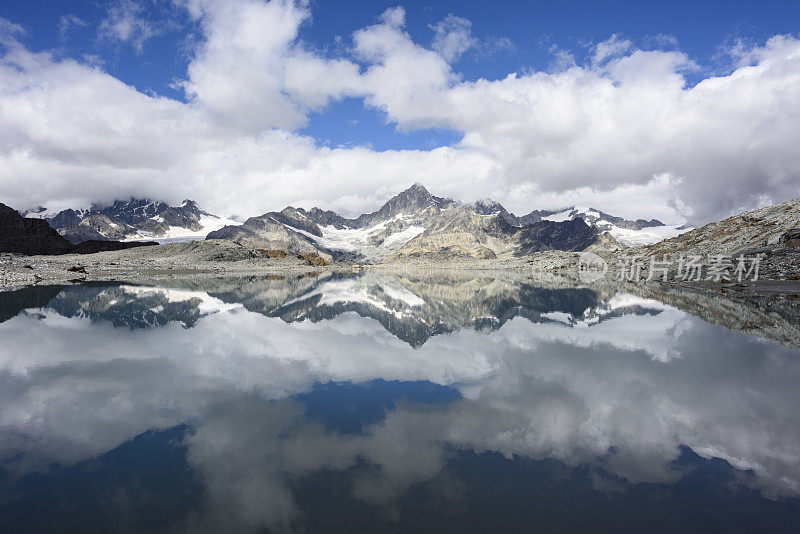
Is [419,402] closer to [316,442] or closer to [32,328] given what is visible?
[316,442]

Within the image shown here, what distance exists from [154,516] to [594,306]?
45786 millimetres

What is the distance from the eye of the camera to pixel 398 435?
454 inches

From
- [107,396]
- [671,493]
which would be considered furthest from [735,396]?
[107,396]

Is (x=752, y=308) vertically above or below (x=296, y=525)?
above

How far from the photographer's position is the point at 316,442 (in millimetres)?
11016

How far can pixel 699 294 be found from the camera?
176 ft

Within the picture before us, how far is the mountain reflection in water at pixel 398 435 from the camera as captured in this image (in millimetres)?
8016

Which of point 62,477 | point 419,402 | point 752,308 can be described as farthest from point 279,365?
point 752,308

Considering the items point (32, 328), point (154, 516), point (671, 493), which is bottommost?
point (32, 328)

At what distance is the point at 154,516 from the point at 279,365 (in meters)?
11.7

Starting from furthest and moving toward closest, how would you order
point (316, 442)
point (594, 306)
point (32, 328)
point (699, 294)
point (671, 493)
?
point (699, 294)
point (594, 306)
point (32, 328)
point (316, 442)
point (671, 493)

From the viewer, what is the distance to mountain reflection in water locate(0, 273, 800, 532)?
8016mm

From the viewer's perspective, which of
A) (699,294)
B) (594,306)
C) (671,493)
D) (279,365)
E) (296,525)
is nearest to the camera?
(296,525)

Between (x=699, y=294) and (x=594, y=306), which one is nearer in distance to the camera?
(x=594, y=306)
